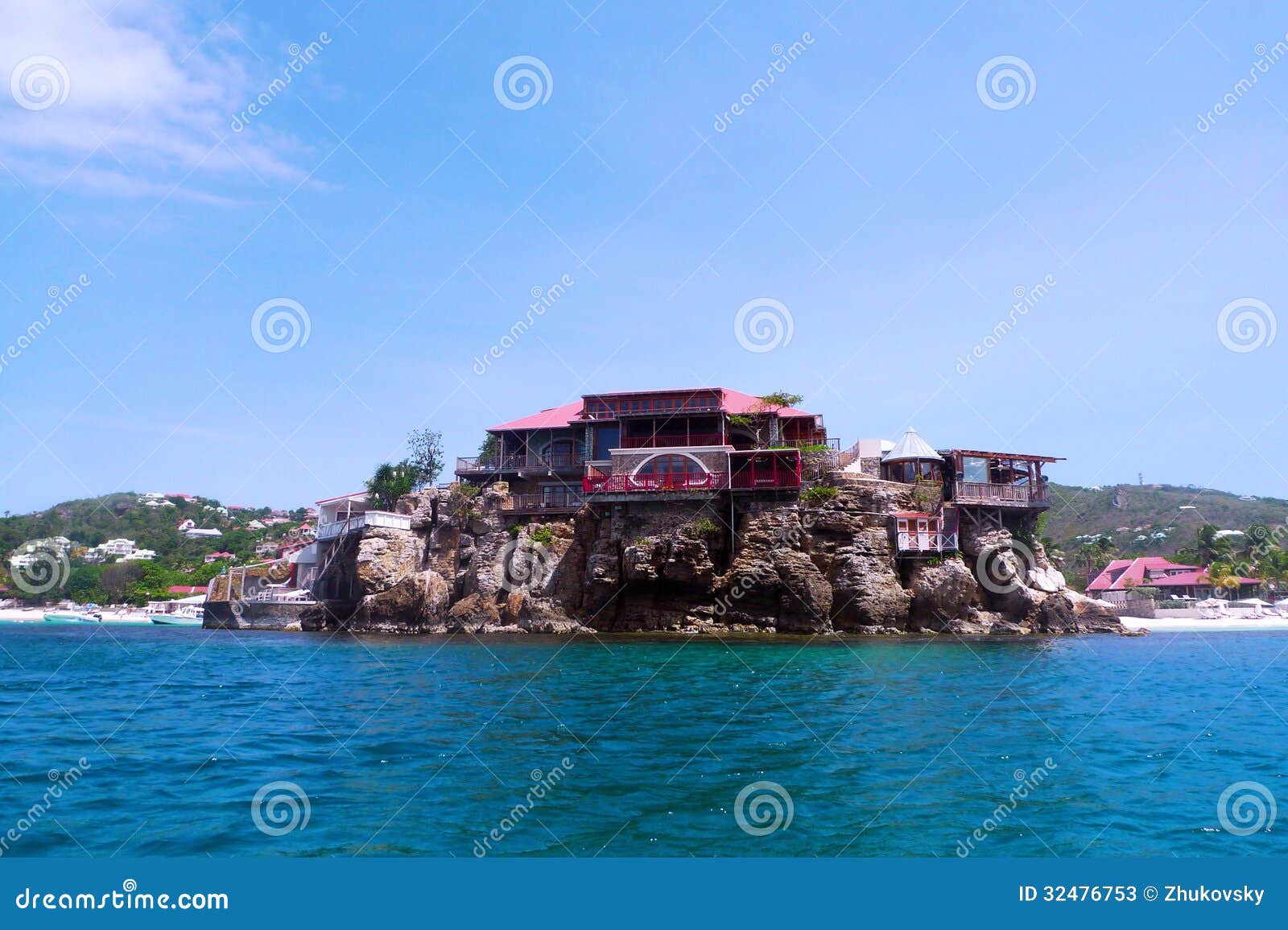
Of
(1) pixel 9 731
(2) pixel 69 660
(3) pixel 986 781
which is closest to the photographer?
(3) pixel 986 781

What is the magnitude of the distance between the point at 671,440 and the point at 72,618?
76.1m

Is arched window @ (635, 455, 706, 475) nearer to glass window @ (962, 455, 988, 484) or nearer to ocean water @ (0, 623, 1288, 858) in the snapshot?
glass window @ (962, 455, 988, 484)

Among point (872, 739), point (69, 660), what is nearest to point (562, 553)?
point (69, 660)

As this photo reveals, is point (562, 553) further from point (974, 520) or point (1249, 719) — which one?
point (1249, 719)

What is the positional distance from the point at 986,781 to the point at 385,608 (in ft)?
131

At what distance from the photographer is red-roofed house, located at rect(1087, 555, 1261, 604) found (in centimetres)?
7112

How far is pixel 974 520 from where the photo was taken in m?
41.6

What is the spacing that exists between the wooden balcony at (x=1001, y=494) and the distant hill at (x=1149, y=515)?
6024 centimetres

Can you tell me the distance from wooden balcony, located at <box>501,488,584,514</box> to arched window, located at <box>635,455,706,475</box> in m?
4.51

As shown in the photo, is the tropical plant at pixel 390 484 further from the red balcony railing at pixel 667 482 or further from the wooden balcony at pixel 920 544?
the wooden balcony at pixel 920 544

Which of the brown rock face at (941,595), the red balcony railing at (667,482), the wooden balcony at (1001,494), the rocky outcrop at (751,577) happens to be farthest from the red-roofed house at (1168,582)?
the red balcony railing at (667,482)

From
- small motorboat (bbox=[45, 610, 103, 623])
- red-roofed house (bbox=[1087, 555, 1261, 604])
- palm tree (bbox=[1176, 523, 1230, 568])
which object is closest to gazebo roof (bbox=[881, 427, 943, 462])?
red-roofed house (bbox=[1087, 555, 1261, 604])

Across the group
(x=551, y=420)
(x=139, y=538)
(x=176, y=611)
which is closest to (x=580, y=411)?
(x=551, y=420)

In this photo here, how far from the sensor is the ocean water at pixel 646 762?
26.3 ft
